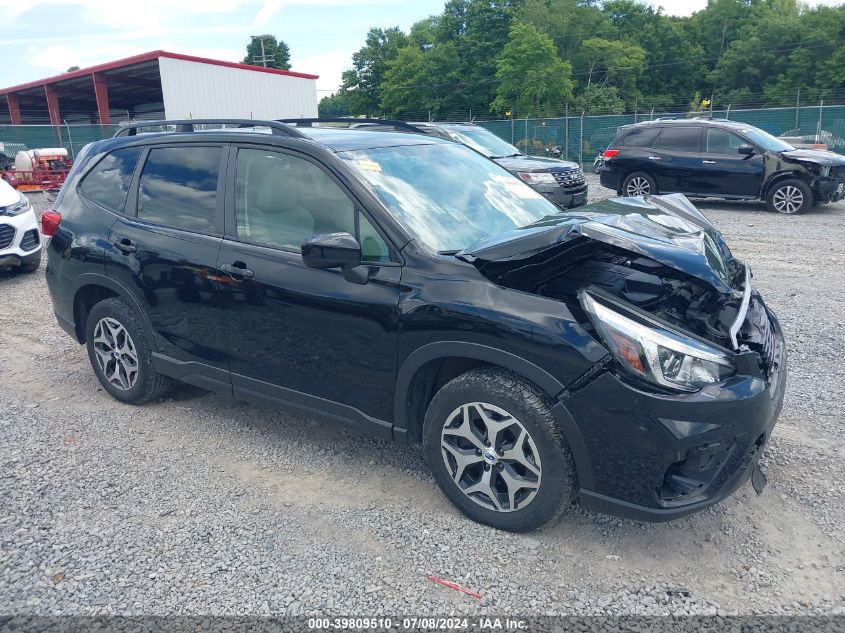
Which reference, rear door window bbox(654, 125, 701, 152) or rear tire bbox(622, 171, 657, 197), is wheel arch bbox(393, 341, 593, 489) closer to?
rear tire bbox(622, 171, 657, 197)

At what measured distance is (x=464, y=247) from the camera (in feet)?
11.1

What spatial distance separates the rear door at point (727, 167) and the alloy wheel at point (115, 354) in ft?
38.4

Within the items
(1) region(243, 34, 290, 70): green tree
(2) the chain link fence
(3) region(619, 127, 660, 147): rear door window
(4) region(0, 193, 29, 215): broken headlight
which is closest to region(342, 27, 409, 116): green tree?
(1) region(243, 34, 290, 70): green tree

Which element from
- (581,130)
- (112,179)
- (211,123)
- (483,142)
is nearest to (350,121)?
(211,123)

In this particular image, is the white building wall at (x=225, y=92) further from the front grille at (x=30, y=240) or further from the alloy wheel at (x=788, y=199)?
the alloy wheel at (x=788, y=199)

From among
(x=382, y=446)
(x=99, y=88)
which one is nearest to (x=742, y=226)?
(x=382, y=446)

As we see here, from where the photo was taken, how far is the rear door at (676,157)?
13.2 meters

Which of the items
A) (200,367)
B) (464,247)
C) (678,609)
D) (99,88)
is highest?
(99,88)

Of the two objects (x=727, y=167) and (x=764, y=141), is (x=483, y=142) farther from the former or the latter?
(x=764, y=141)

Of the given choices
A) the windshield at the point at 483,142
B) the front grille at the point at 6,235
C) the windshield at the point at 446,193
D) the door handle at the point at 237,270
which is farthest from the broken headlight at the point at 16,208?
the windshield at the point at 483,142

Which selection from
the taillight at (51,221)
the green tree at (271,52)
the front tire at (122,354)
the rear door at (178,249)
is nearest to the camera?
the rear door at (178,249)

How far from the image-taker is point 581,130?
24.7 meters

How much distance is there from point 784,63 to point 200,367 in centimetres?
7411

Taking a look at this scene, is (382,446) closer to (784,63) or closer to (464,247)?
(464,247)
